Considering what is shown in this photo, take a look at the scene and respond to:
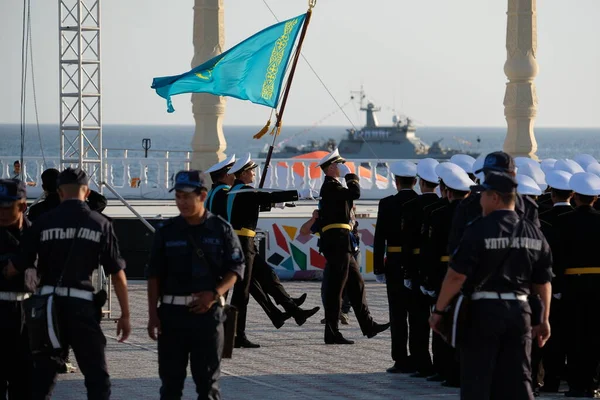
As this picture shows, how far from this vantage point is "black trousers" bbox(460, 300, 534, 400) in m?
7.83

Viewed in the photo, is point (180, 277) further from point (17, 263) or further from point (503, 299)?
point (503, 299)

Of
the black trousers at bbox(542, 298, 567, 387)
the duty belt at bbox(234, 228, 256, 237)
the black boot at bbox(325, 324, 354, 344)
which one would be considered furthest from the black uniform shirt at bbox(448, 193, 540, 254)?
the black boot at bbox(325, 324, 354, 344)

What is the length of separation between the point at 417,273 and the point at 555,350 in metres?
1.42

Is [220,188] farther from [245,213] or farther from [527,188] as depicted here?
[527,188]

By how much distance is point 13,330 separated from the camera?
27.7ft

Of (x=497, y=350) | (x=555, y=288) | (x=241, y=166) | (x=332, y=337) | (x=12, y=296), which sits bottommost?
(x=332, y=337)

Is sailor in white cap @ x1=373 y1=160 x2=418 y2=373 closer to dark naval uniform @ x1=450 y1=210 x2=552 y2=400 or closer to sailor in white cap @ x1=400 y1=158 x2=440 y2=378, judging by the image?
sailor in white cap @ x1=400 y1=158 x2=440 y2=378

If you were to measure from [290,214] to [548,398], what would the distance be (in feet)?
35.1

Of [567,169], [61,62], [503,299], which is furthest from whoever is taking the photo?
[61,62]

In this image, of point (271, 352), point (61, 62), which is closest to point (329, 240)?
point (271, 352)

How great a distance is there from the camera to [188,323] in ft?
26.1

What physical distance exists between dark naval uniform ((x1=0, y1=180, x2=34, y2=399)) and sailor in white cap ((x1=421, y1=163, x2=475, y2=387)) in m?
3.39

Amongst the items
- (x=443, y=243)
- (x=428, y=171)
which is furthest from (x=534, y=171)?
(x=443, y=243)

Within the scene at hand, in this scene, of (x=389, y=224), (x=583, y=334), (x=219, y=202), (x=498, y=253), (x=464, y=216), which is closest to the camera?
(x=498, y=253)
